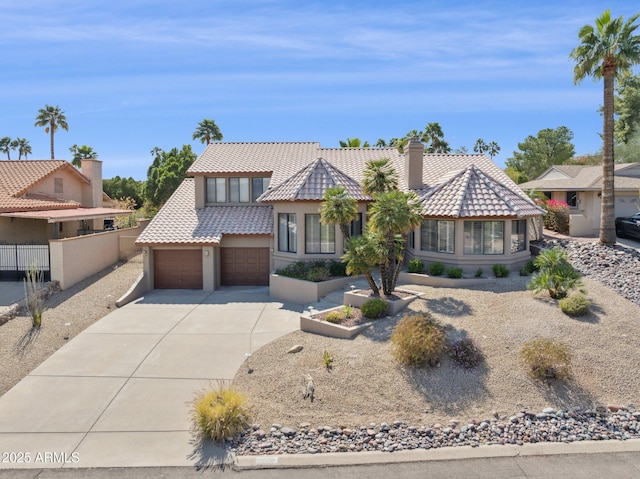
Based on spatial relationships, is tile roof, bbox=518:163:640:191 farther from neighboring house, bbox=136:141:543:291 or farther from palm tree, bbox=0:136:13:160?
palm tree, bbox=0:136:13:160

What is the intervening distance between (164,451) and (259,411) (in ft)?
7.75

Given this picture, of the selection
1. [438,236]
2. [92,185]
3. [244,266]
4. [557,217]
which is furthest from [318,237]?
[92,185]

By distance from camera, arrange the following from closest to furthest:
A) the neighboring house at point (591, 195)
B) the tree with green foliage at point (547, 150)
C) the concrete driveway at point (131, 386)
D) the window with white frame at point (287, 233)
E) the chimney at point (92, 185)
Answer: the concrete driveway at point (131, 386)
the window with white frame at point (287, 233)
the neighboring house at point (591, 195)
the chimney at point (92, 185)
the tree with green foliage at point (547, 150)

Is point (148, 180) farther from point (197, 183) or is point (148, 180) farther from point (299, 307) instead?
point (299, 307)

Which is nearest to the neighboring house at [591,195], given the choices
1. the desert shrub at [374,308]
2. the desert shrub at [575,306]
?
the desert shrub at [575,306]

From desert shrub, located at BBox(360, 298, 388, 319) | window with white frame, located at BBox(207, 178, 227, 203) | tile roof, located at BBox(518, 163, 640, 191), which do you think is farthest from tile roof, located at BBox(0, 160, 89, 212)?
tile roof, located at BBox(518, 163, 640, 191)

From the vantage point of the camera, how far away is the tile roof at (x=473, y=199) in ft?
67.3

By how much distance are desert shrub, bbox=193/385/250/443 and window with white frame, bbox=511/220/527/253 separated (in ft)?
50.1

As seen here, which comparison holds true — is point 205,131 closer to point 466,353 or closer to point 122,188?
point 122,188

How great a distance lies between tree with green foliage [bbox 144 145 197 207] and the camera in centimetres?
4781

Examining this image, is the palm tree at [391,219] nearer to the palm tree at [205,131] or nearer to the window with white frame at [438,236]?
the window with white frame at [438,236]

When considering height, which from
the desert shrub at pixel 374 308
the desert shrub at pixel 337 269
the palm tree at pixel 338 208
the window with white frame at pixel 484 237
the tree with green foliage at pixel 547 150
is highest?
the tree with green foliage at pixel 547 150

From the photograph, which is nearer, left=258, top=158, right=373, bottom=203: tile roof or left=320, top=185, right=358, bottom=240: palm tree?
left=320, top=185, right=358, bottom=240: palm tree

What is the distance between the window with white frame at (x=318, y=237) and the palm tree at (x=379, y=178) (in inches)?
179
